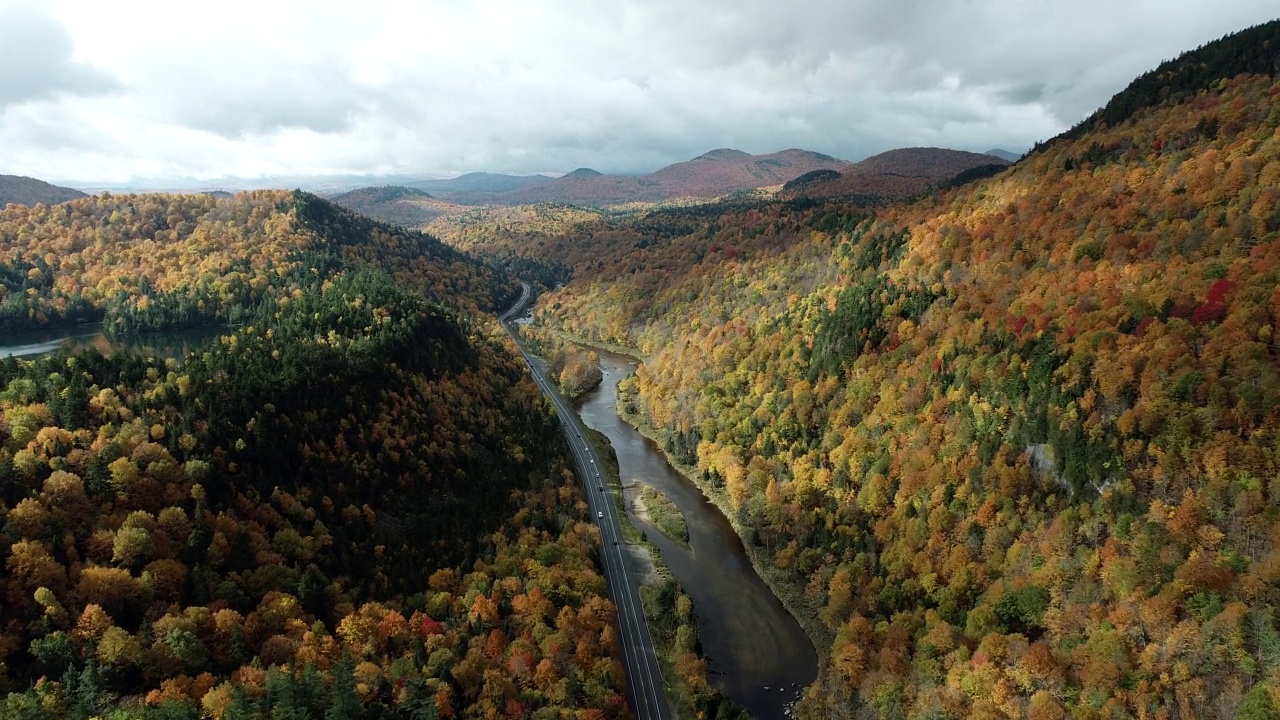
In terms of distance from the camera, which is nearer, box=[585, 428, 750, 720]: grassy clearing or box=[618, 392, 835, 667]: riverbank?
box=[585, 428, 750, 720]: grassy clearing

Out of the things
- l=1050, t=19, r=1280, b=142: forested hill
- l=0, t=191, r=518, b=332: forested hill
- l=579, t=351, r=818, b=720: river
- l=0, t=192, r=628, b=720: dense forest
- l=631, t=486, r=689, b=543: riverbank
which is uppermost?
l=1050, t=19, r=1280, b=142: forested hill

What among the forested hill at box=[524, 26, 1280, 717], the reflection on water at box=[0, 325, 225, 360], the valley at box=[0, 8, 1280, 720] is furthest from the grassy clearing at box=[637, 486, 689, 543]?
the reflection on water at box=[0, 325, 225, 360]

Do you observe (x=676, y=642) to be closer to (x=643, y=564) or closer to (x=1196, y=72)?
(x=643, y=564)

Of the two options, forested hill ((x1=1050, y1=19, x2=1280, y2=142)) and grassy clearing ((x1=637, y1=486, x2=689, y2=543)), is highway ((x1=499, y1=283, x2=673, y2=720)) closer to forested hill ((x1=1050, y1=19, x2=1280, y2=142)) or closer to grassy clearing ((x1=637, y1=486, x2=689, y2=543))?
grassy clearing ((x1=637, y1=486, x2=689, y2=543))

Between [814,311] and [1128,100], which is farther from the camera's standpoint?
[1128,100]

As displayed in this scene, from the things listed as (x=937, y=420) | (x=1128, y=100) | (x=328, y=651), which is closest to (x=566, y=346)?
(x=937, y=420)

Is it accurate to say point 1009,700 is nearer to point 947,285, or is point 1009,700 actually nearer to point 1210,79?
point 947,285
